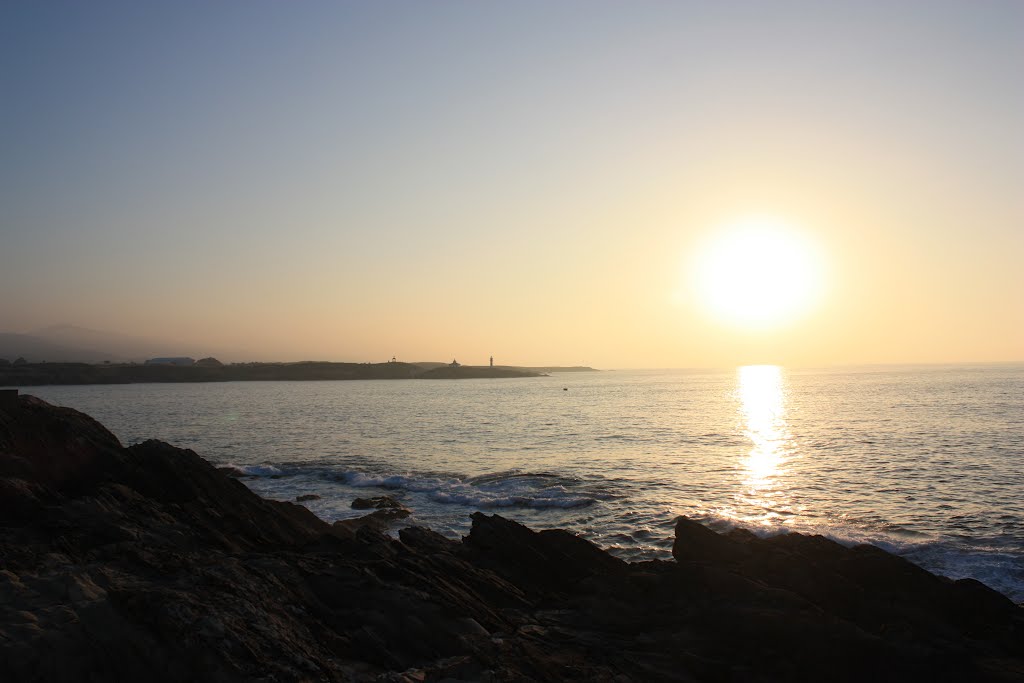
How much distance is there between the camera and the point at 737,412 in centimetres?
9344

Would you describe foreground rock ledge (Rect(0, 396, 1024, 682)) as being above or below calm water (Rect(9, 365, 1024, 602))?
above

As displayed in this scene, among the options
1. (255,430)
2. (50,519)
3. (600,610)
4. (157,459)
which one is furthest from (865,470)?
(255,430)

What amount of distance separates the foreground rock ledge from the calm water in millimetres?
6336

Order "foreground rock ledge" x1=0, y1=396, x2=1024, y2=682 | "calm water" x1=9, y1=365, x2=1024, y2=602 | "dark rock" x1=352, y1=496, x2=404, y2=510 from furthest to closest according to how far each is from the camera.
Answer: "dark rock" x1=352, y1=496, x2=404, y2=510 < "calm water" x1=9, y1=365, x2=1024, y2=602 < "foreground rock ledge" x1=0, y1=396, x2=1024, y2=682

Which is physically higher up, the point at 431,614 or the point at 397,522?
the point at 431,614

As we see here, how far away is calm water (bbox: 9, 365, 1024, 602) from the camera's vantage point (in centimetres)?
2547

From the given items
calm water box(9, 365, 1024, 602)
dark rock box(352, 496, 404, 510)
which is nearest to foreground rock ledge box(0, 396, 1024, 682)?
calm water box(9, 365, 1024, 602)

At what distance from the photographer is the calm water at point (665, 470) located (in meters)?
25.5

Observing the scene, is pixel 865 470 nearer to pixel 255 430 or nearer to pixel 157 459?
pixel 157 459

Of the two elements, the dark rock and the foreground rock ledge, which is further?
the dark rock

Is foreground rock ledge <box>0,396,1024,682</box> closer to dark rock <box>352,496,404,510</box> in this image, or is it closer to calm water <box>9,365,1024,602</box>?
calm water <box>9,365,1024,602</box>

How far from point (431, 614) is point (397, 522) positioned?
15.4m

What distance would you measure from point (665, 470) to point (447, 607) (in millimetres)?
30182

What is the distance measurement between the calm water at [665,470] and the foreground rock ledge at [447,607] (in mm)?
6336
